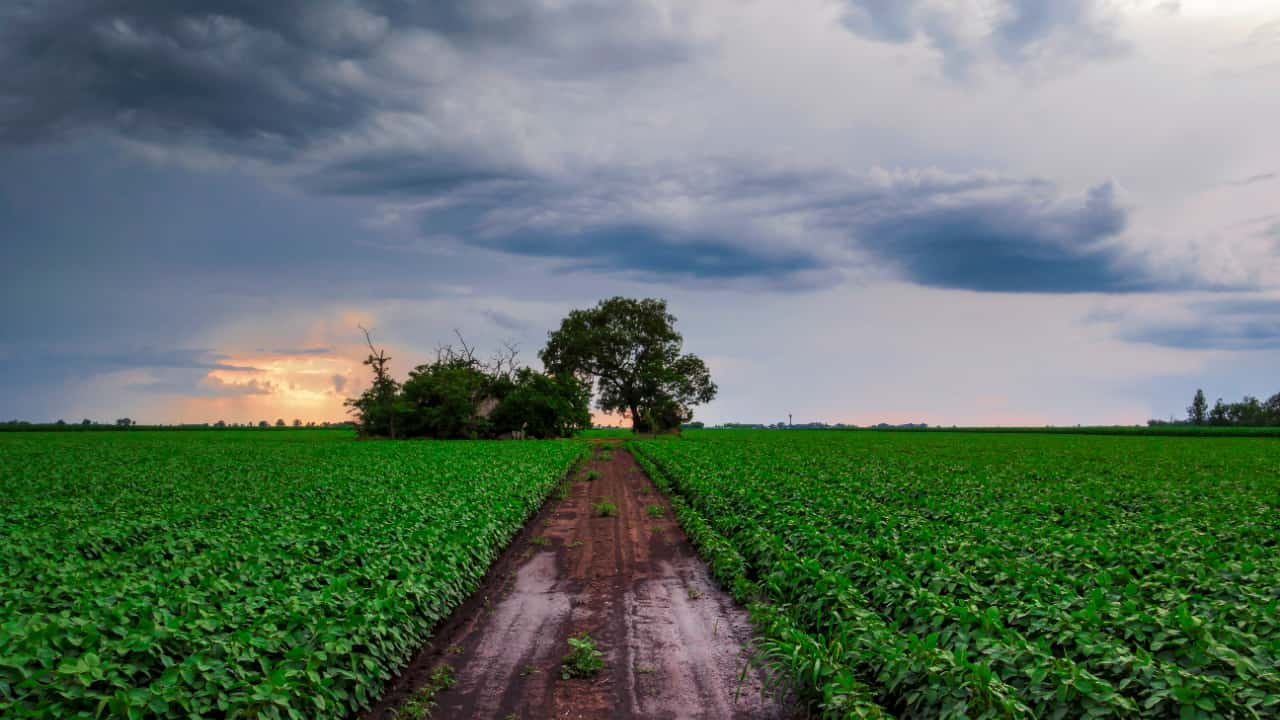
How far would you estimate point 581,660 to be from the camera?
323 inches

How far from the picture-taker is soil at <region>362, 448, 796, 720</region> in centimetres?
725

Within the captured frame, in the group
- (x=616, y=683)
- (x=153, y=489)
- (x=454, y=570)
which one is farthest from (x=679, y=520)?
(x=153, y=489)

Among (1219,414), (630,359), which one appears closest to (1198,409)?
(1219,414)

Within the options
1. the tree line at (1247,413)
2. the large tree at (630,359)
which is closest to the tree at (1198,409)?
the tree line at (1247,413)

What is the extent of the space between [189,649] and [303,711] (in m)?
1.15

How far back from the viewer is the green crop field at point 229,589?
5539mm

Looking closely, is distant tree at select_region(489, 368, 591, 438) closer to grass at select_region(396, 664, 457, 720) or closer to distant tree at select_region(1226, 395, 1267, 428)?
grass at select_region(396, 664, 457, 720)

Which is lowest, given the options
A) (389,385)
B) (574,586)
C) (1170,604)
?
(574,586)

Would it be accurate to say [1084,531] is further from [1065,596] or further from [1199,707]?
[1199,707]

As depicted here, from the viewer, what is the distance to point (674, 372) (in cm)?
8131

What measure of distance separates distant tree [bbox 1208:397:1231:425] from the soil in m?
168

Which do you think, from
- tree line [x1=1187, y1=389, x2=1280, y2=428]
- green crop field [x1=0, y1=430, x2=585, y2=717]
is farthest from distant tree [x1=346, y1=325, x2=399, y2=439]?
tree line [x1=1187, y1=389, x2=1280, y2=428]

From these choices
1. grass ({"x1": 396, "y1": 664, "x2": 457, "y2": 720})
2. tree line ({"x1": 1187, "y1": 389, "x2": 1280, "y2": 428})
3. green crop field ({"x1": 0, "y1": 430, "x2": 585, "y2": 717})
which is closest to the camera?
green crop field ({"x1": 0, "y1": 430, "x2": 585, "y2": 717})

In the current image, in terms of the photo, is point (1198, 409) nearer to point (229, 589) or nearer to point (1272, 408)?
point (1272, 408)
